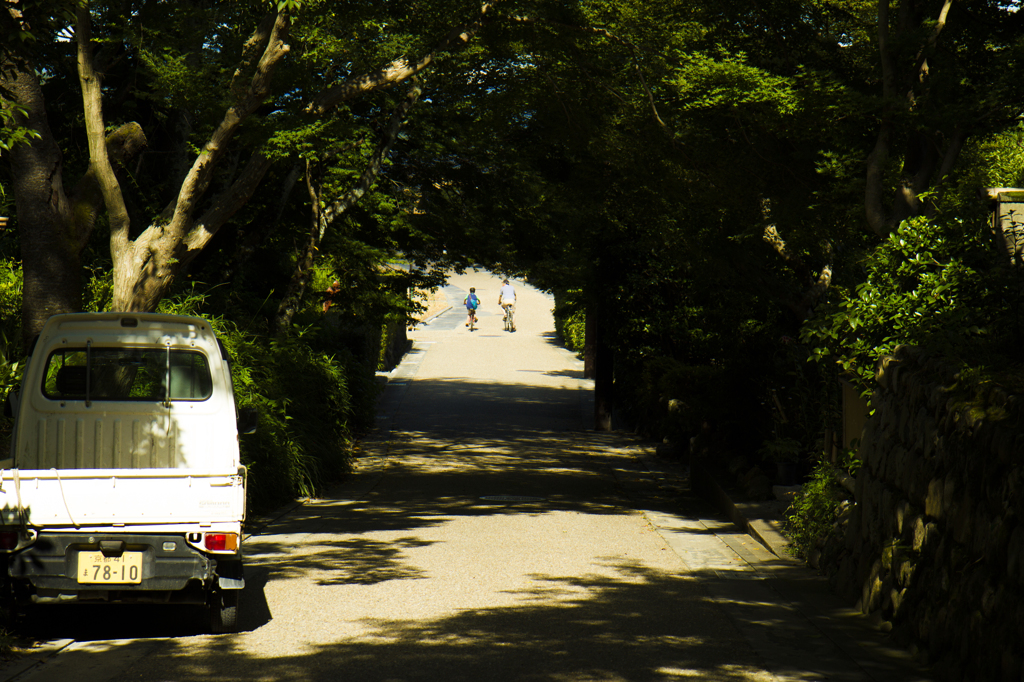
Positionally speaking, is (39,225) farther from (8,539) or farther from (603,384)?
(603,384)

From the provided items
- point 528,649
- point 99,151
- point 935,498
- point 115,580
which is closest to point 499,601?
point 528,649

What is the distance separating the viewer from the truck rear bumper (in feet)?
19.9

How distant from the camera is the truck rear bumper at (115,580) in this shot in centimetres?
605

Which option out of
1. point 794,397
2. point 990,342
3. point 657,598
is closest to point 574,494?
point 794,397

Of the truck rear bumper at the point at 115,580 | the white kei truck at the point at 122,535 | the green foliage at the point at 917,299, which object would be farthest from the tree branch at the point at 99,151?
the green foliage at the point at 917,299

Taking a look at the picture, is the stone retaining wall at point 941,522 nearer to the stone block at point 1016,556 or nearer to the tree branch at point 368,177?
the stone block at point 1016,556

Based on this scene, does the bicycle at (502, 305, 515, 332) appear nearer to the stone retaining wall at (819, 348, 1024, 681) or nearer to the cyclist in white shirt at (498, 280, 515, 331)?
the cyclist in white shirt at (498, 280, 515, 331)

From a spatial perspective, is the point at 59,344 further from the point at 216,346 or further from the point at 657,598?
the point at 657,598

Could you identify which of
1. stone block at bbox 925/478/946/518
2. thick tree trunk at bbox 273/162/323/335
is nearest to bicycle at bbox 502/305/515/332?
thick tree trunk at bbox 273/162/323/335

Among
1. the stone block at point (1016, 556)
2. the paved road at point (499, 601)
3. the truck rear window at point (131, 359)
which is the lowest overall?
the paved road at point (499, 601)

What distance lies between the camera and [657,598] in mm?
7637

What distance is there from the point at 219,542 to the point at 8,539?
4.10ft

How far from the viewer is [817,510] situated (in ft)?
29.5

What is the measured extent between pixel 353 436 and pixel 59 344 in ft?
36.5
